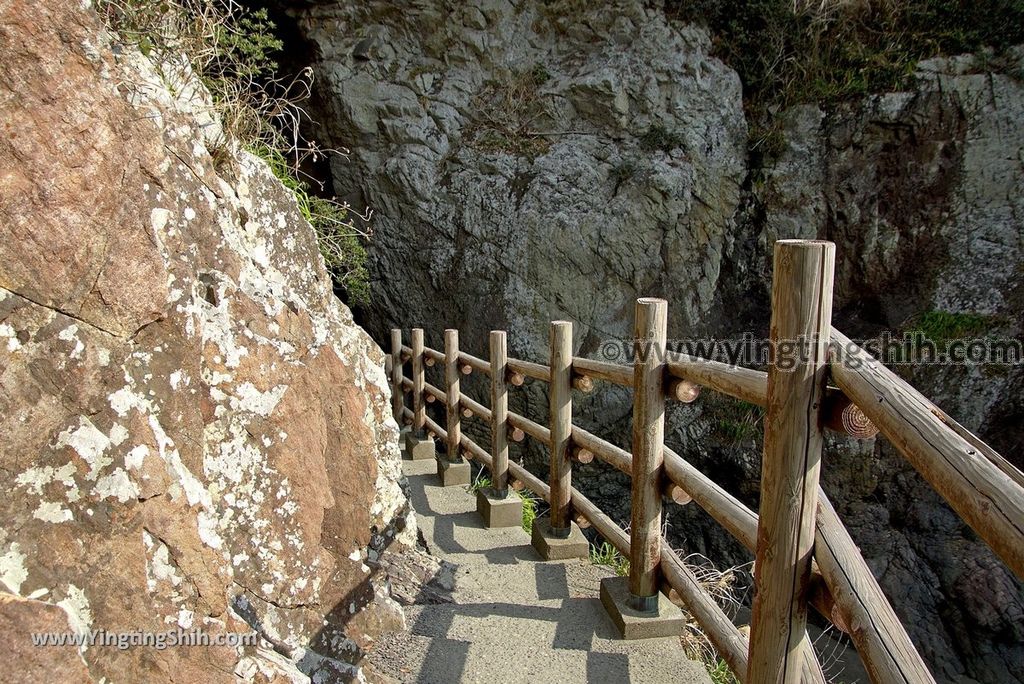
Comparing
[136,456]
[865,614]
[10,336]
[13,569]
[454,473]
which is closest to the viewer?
[865,614]

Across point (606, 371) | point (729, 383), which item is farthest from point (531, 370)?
point (729, 383)

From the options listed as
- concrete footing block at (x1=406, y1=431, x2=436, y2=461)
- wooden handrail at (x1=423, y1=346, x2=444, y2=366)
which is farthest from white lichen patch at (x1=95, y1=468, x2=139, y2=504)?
concrete footing block at (x1=406, y1=431, x2=436, y2=461)

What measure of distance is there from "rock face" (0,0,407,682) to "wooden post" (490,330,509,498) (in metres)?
1.55

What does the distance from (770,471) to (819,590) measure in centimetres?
29

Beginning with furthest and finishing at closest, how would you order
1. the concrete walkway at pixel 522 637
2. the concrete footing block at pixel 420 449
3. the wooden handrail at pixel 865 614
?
the concrete footing block at pixel 420 449 < the concrete walkway at pixel 522 637 < the wooden handrail at pixel 865 614

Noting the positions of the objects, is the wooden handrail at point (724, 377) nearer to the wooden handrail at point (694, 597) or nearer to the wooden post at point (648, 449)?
the wooden post at point (648, 449)

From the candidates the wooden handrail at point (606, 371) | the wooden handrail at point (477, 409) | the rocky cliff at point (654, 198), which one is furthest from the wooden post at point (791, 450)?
the rocky cliff at point (654, 198)

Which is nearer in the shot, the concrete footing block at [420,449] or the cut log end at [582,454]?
the cut log end at [582,454]

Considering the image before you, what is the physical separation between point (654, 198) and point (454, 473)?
4437mm

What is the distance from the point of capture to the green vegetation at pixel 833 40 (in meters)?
7.27

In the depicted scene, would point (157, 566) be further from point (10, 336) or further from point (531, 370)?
point (531, 370)

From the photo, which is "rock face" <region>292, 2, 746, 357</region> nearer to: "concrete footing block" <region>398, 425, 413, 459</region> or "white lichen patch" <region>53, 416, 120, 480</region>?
"concrete footing block" <region>398, 425, 413, 459</region>

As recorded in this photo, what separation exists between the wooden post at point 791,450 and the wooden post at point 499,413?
2.51 meters

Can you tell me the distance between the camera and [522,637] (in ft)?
8.07
